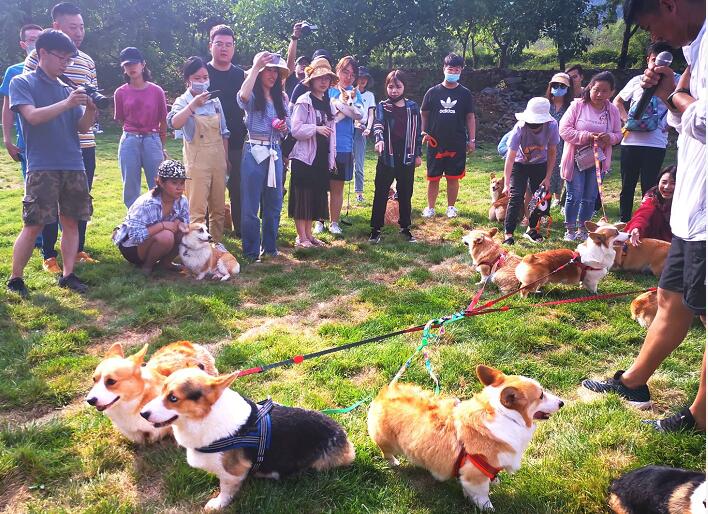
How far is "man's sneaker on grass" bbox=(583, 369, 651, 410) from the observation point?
2924 millimetres

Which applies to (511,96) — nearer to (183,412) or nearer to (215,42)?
(215,42)

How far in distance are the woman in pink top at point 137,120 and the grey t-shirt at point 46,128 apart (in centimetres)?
113

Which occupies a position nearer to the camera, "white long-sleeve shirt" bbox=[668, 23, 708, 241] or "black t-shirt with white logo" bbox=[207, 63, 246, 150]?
"white long-sleeve shirt" bbox=[668, 23, 708, 241]

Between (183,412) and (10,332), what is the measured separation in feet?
9.21

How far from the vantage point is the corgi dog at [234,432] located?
2.12 m

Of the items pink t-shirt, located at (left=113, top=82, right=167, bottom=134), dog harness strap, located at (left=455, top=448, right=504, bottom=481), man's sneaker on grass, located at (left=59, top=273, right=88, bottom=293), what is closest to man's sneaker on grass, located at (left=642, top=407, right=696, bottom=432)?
dog harness strap, located at (left=455, top=448, right=504, bottom=481)

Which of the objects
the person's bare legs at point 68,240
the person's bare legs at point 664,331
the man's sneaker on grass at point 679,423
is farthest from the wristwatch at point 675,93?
the person's bare legs at point 68,240

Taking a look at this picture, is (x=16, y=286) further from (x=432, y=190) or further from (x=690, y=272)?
(x=432, y=190)

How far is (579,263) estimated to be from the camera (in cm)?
477

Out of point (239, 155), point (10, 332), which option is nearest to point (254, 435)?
point (10, 332)

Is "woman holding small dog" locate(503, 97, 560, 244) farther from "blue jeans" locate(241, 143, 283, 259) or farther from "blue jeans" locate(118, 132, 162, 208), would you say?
"blue jeans" locate(118, 132, 162, 208)

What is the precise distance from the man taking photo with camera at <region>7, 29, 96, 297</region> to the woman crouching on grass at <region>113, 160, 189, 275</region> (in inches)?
20.3

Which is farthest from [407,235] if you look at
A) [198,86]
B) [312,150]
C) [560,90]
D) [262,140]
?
[198,86]

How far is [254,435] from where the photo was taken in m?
2.26
